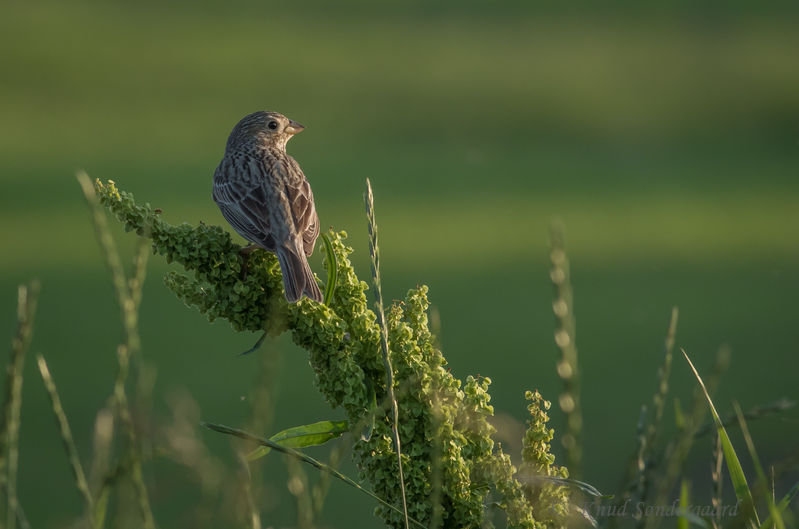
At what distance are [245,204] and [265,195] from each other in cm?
6

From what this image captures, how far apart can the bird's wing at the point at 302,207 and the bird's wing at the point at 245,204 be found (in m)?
0.07

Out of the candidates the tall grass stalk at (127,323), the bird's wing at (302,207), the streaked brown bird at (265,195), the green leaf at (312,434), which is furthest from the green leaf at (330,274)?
the bird's wing at (302,207)

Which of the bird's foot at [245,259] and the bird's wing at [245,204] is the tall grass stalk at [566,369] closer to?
the bird's foot at [245,259]

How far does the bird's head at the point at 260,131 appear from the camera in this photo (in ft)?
10.1

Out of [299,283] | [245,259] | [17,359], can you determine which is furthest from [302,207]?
[17,359]

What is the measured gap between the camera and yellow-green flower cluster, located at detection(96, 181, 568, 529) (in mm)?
1044

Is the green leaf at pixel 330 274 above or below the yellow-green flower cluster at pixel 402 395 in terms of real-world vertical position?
above

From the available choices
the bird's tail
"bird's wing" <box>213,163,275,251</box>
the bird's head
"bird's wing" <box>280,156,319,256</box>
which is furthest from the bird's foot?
the bird's head

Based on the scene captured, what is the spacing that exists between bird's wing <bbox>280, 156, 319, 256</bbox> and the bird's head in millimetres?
490

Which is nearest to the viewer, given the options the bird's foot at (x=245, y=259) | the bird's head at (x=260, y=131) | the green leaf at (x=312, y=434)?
the green leaf at (x=312, y=434)

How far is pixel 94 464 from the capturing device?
69 centimetres

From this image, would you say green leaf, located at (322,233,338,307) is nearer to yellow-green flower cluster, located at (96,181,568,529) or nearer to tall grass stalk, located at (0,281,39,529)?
yellow-green flower cluster, located at (96,181,568,529)

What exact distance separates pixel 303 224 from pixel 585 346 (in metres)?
7.91

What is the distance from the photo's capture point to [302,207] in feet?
7.68
